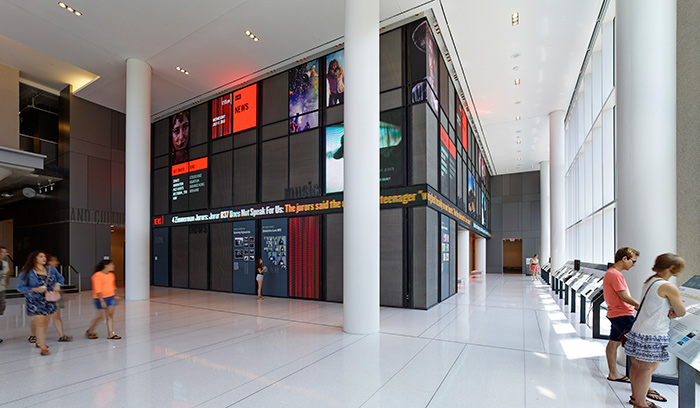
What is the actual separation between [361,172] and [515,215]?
83.2ft

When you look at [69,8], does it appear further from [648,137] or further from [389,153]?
[648,137]

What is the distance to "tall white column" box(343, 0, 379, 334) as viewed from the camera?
666 centimetres

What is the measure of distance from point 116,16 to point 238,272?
335 inches

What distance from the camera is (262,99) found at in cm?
1295

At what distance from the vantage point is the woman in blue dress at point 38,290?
5.55 meters

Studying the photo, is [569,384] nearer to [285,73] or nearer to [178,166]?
[285,73]

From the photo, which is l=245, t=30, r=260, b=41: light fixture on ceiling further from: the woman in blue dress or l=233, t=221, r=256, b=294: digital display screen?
the woman in blue dress

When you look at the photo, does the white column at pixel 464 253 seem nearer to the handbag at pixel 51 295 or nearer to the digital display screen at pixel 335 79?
the digital display screen at pixel 335 79

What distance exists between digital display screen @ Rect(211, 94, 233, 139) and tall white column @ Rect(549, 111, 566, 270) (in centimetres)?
1457

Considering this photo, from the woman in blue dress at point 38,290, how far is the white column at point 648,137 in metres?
8.57

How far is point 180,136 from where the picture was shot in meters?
15.6

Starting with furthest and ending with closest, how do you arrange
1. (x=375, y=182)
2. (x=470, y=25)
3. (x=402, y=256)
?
(x=470, y=25) → (x=402, y=256) → (x=375, y=182)

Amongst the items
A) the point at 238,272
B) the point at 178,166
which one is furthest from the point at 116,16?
the point at 238,272

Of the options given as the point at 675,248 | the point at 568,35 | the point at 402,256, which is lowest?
the point at 402,256
